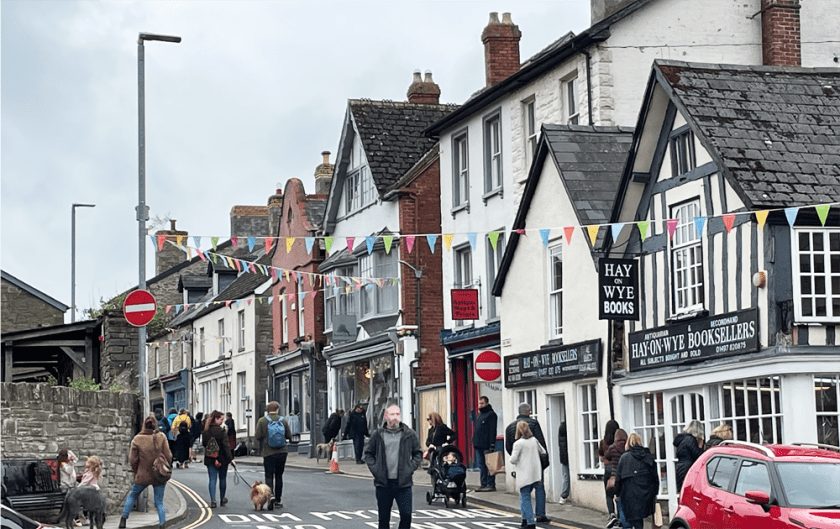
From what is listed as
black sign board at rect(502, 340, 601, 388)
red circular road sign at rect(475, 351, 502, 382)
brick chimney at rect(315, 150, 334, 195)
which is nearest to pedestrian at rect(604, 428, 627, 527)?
black sign board at rect(502, 340, 601, 388)

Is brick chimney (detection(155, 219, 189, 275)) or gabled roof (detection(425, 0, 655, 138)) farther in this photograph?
brick chimney (detection(155, 219, 189, 275))

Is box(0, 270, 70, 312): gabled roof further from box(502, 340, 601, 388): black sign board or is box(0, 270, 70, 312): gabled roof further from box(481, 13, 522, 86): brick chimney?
box(502, 340, 601, 388): black sign board

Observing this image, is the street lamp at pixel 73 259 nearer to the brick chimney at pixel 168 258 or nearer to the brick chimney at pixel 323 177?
the brick chimney at pixel 323 177

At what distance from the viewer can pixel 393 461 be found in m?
15.4

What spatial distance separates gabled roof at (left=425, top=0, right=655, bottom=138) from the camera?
26312 mm

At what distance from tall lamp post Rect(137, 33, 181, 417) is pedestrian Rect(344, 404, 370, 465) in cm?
1263

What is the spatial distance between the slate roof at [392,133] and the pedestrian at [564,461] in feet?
51.6

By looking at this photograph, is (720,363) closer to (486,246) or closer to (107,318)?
(486,246)

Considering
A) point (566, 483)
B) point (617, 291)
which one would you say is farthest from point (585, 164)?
point (566, 483)

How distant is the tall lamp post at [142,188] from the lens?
2238 cm

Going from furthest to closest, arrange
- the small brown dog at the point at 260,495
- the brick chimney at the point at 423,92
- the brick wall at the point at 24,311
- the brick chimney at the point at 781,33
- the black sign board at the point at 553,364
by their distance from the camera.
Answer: the brick wall at the point at 24,311 → the brick chimney at the point at 423,92 → the brick chimney at the point at 781,33 → the black sign board at the point at 553,364 → the small brown dog at the point at 260,495

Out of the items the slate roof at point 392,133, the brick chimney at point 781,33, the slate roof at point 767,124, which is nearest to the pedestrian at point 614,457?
the slate roof at point 767,124

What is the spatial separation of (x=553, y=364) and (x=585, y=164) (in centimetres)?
384

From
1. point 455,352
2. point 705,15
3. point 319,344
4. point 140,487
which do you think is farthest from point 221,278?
point 140,487
